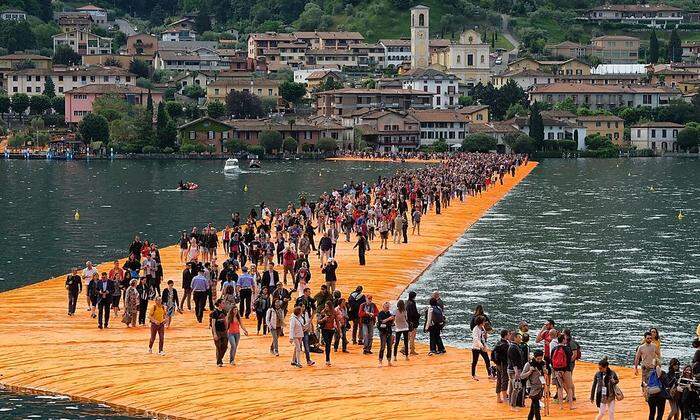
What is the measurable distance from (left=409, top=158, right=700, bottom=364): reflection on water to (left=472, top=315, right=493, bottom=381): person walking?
5956 mm

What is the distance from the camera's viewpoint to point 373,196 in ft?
290

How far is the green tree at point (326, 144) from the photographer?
621ft

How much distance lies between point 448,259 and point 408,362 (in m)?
26.0

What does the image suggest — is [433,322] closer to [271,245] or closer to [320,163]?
[271,245]

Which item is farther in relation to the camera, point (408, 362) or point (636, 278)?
point (636, 278)

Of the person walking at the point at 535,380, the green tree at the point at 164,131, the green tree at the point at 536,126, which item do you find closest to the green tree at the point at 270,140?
the green tree at the point at 164,131

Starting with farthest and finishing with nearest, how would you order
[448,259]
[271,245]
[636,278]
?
[448,259] < [636,278] < [271,245]

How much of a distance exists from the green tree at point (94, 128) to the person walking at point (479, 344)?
15776 cm

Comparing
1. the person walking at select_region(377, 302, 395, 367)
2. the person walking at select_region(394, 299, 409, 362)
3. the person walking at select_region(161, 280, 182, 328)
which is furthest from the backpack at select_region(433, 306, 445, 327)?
the person walking at select_region(161, 280, 182, 328)

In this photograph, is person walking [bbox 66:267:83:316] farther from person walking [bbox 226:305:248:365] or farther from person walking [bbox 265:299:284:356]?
person walking [bbox 226:305:248:365]

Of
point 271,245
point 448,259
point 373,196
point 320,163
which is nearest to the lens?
point 271,245

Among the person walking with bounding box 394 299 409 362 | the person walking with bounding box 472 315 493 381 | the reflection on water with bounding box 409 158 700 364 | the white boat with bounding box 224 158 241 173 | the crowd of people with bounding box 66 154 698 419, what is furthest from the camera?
the white boat with bounding box 224 158 241 173

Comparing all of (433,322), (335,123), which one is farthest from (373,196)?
(335,123)

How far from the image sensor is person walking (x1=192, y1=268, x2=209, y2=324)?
40.5m
